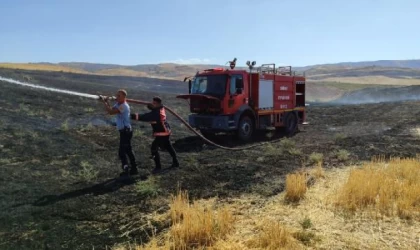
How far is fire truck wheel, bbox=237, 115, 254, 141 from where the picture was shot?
14901 mm

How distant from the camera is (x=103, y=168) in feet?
31.8

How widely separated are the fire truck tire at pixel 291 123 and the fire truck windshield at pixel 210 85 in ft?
15.5

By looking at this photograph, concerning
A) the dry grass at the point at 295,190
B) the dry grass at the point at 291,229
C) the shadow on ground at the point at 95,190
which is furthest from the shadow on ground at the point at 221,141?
the dry grass at the point at 291,229

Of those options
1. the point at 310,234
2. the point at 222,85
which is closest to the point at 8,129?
the point at 222,85

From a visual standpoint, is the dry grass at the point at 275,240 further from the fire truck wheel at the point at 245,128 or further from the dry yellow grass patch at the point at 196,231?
the fire truck wheel at the point at 245,128

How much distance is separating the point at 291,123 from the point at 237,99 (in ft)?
15.5

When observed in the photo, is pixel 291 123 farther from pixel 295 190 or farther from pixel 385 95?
pixel 385 95

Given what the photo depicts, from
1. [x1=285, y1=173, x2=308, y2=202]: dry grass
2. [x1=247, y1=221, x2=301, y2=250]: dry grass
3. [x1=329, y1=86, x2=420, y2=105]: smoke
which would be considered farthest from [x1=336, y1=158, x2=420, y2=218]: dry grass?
[x1=329, y1=86, x2=420, y2=105]: smoke

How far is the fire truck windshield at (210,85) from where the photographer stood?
14422 millimetres

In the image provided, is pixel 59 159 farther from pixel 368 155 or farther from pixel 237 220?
pixel 368 155

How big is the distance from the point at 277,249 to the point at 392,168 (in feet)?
17.9

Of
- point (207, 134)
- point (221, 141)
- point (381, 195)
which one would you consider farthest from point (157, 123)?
point (207, 134)

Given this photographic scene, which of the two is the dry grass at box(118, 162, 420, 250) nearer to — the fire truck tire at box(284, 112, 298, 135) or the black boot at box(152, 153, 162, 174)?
the black boot at box(152, 153, 162, 174)

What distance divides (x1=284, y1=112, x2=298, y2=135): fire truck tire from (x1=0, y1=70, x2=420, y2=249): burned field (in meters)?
0.48
